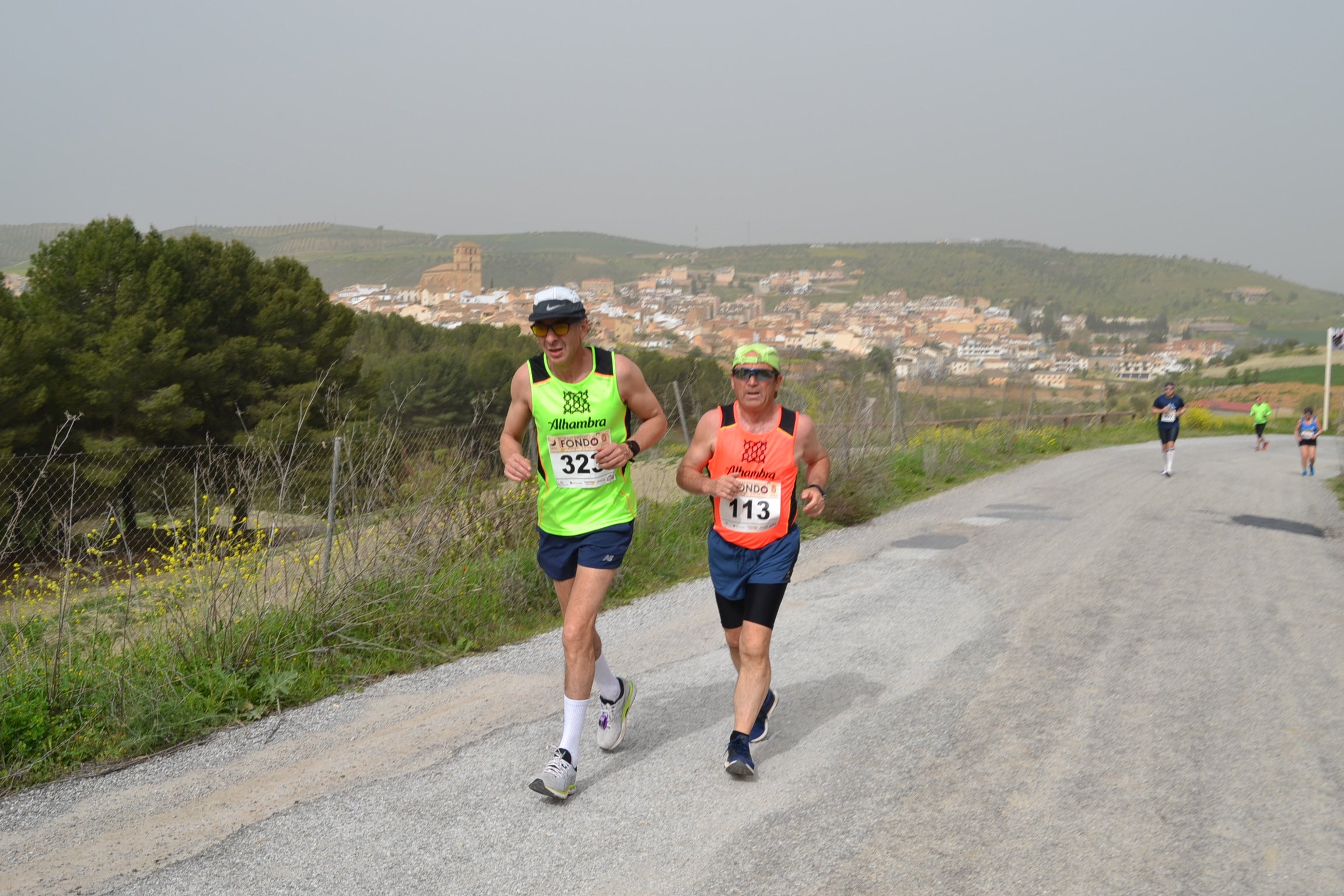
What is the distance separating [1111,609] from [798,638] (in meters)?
2.72

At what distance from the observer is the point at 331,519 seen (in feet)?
22.7

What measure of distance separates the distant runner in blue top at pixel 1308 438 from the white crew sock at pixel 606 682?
68.3 ft

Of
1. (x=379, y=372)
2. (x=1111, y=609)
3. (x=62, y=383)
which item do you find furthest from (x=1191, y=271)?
(x=1111, y=609)

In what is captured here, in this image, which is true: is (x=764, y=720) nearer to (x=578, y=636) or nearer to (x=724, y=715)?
(x=724, y=715)

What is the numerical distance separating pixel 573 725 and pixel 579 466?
1.13 metres

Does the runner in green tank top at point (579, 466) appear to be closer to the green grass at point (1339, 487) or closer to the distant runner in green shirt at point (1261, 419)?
the green grass at point (1339, 487)

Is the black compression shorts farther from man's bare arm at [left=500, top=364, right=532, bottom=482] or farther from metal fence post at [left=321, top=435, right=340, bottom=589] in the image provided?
metal fence post at [left=321, top=435, right=340, bottom=589]

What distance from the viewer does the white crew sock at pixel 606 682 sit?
492cm

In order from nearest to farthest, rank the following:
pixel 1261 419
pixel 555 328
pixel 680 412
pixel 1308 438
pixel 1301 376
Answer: pixel 555 328, pixel 680 412, pixel 1308 438, pixel 1261 419, pixel 1301 376

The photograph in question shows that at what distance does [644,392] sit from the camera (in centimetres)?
466

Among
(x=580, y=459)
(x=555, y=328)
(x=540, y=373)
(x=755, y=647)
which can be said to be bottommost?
(x=755, y=647)

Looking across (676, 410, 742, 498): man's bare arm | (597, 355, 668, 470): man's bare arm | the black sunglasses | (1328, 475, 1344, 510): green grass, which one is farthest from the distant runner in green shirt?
the black sunglasses

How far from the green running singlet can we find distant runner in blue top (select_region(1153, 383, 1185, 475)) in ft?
57.4

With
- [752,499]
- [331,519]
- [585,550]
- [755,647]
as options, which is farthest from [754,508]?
[331,519]
